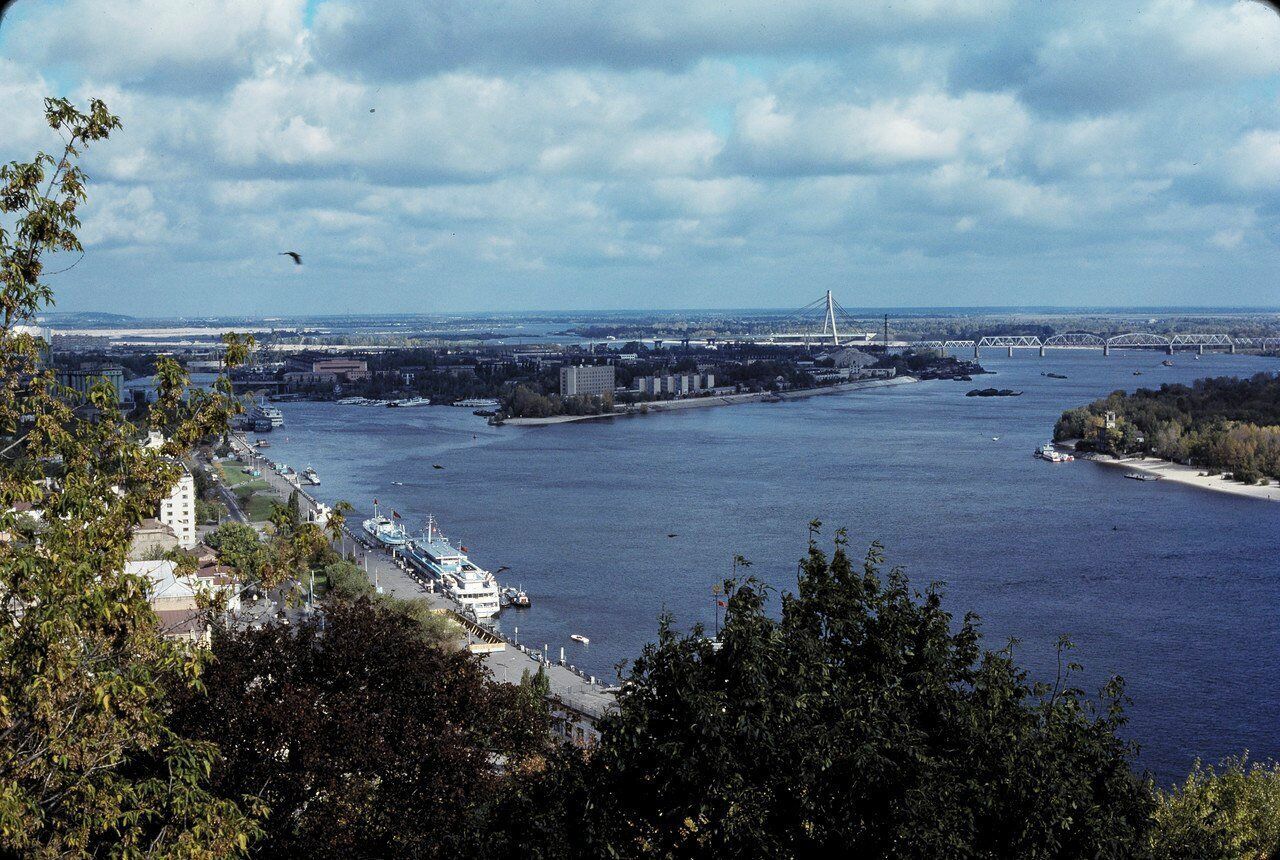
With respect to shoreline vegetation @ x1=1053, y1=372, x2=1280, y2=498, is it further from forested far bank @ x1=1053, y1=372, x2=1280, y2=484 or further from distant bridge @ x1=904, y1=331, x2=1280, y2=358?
distant bridge @ x1=904, y1=331, x2=1280, y2=358

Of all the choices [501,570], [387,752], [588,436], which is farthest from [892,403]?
[387,752]

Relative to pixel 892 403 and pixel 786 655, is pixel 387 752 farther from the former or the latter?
pixel 892 403

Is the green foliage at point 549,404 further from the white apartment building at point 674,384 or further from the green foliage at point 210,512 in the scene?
the green foliage at point 210,512

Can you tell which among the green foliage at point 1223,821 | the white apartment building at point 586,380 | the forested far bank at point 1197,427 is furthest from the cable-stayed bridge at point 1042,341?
the green foliage at point 1223,821

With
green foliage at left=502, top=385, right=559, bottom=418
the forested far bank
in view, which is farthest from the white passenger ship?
green foliage at left=502, top=385, right=559, bottom=418

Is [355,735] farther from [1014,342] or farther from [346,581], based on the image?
[1014,342]

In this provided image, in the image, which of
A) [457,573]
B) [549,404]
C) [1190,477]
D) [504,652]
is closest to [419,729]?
[504,652]
